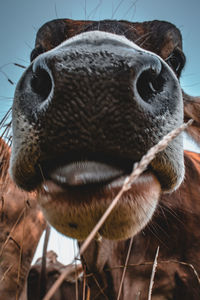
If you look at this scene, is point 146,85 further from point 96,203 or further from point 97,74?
point 96,203

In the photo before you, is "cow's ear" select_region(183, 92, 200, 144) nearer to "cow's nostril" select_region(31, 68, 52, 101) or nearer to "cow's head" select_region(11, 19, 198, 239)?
"cow's head" select_region(11, 19, 198, 239)

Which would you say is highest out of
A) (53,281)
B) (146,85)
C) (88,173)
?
(146,85)

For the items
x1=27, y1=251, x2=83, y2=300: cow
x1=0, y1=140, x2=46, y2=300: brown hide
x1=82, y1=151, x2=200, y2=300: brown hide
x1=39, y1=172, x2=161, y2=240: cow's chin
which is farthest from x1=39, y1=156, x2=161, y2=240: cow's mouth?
x1=27, y1=251, x2=83, y2=300: cow

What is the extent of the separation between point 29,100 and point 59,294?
3.46 metres

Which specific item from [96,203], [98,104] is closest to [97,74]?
[98,104]

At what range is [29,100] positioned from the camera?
121cm

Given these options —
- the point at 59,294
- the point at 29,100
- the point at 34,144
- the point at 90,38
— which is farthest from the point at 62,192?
the point at 59,294

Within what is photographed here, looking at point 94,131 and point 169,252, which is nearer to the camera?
point 94,131

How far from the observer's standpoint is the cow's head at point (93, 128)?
1.04 m

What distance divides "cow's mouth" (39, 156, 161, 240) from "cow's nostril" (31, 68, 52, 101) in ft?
1.10

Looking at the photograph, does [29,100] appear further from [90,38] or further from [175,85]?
[175,85]

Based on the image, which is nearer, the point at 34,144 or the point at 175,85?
the point at 34,144

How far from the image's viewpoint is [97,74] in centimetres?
104

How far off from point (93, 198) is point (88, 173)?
101mm
